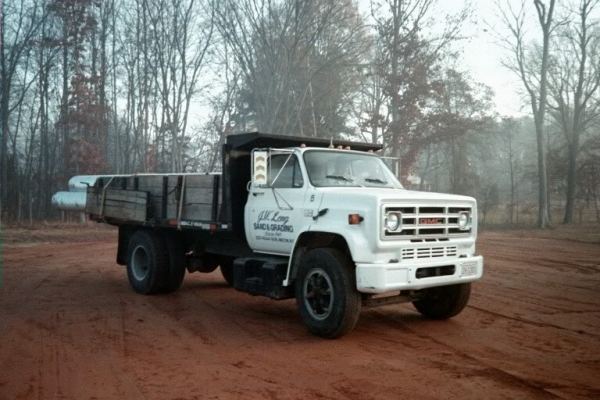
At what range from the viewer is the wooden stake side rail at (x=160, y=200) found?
28.6 ft

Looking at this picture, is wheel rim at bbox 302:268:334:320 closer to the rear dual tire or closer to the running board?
the running board

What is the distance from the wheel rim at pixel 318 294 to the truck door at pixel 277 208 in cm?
61

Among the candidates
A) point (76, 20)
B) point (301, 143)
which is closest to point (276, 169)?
point (301, 143)

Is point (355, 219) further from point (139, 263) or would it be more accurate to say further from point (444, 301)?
point (139, 263)

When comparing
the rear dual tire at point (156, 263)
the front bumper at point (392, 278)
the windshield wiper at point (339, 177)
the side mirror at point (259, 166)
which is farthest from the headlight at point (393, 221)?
the rear dual tire at point (156, 263)

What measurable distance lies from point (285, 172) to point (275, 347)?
2395mm

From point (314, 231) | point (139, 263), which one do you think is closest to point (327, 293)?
point (314, 231)

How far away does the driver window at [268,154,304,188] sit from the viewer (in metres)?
7.57

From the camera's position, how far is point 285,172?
7781 mm

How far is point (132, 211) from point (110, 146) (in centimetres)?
2790

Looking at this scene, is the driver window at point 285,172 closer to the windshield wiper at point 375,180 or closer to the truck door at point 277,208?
the truck door at point 277,208

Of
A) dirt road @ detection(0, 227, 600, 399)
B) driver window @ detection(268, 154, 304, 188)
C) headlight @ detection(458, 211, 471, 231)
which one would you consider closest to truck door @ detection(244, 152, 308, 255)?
driver window @ detection(268, 154, 304, 188)

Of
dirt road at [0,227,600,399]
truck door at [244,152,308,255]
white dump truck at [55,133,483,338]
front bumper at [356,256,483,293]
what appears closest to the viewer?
dirt road at [0,227,600,399]

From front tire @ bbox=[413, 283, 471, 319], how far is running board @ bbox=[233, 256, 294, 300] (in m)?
1.90
